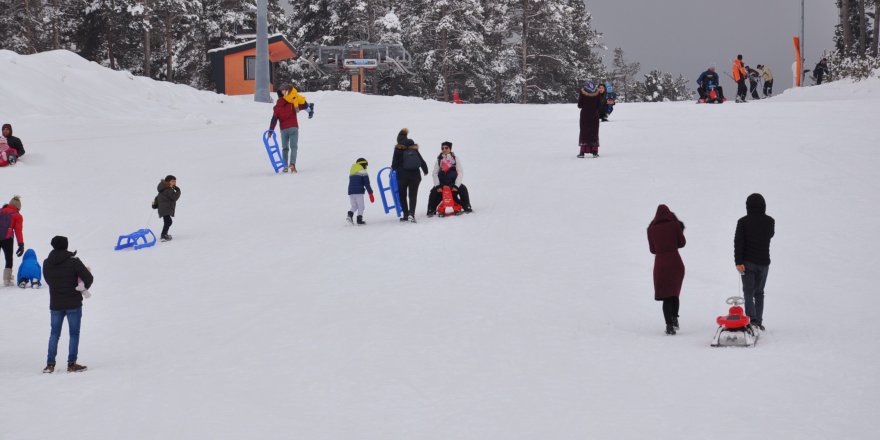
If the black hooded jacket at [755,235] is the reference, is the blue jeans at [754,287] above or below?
below

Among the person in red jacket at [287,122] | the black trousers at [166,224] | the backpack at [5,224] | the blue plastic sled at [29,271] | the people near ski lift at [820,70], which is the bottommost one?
the blue plastic sled at [29,271]

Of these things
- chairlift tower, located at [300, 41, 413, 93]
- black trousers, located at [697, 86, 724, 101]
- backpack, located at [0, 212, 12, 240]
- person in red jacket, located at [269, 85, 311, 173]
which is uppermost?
chairlift tower, located at [300, 41, 413, 93]

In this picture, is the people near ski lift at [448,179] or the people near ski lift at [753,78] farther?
the people near ski lift at [753,78]

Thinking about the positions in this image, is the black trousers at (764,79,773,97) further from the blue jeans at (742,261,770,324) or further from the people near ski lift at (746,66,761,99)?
the blue jeans at (742,261,770,324)

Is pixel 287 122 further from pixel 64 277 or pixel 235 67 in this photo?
pixel 235 67

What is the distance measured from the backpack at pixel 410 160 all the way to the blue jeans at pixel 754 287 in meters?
8.07

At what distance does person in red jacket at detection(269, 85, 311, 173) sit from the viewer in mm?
22953

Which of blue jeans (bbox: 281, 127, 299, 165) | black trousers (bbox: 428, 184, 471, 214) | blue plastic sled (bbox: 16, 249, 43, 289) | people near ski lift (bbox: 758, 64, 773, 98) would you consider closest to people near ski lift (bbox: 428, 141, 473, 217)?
black trousers (bbox: 428, 184, 471, 214)

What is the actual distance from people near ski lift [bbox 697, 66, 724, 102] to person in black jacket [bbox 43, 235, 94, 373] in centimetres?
2897

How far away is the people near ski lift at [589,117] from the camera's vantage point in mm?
21062

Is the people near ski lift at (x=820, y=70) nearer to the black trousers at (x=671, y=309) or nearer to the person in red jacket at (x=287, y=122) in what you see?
the person in red jacket at (x=287, y=122)

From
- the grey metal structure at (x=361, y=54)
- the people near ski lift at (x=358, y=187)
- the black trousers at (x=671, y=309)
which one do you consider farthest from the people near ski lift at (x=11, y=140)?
the grey metal structure at (x=361, y=54)

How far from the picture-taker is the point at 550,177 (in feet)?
67.6

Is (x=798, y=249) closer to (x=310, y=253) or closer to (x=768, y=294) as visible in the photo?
(x=768, y=294)
